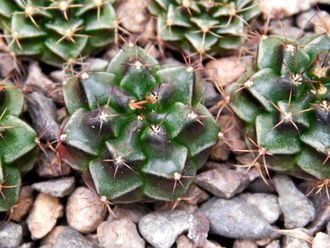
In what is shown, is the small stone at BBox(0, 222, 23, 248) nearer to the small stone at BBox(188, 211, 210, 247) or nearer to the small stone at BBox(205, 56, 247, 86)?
the small stone at BBox(188, 211, 210, 247)

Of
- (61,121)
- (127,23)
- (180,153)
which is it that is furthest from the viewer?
(127,23)

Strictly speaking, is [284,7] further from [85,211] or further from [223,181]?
[85,211]

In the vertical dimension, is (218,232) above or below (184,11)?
below

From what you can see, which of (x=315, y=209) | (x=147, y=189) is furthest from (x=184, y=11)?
(x=315, y=209)

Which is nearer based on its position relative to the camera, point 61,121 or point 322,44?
point 322,44

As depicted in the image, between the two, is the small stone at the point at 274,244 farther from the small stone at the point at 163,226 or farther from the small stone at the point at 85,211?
the small stone at the point at 85,211

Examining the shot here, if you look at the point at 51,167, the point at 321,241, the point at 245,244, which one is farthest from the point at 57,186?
the point at 321,241

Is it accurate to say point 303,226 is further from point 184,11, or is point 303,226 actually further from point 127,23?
point 127,23
